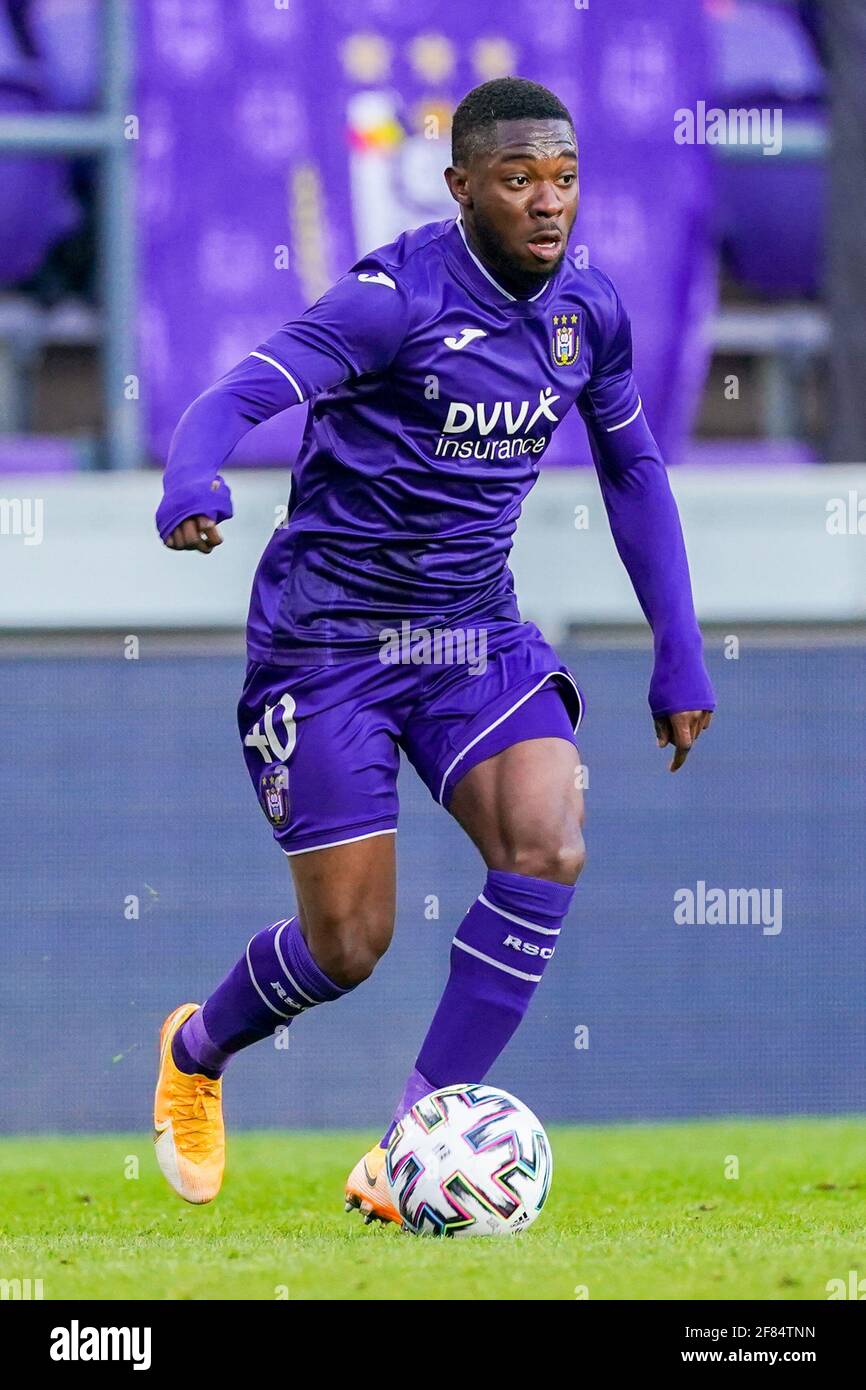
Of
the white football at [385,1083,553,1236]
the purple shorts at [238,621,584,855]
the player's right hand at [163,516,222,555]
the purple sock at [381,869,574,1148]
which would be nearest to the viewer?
the player's right hand at [163,516,222,555]

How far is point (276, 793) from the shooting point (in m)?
5.04

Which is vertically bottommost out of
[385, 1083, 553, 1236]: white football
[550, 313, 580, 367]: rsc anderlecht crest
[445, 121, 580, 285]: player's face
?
[385, 1083, 553, 1236]: white football

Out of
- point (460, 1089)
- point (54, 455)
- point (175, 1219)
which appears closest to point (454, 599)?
point (460, 1089)

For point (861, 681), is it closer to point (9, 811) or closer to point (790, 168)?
point (9, 811)

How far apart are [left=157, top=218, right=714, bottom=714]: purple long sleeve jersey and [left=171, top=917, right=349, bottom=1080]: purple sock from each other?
62cm

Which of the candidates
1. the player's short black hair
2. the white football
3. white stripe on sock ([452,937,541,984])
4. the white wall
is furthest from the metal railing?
the white football

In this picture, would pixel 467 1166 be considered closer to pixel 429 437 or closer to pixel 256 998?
pixel 256 998

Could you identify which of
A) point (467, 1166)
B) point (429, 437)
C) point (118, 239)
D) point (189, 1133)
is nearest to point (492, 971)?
point (467, 1166)

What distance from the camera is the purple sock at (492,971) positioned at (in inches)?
190

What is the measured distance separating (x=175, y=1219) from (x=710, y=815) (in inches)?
128

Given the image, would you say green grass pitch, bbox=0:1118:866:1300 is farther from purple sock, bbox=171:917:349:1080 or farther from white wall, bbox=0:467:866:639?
white wall, bbox=0:467:866:639

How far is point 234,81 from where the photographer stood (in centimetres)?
955

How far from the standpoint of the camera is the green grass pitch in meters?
4.12

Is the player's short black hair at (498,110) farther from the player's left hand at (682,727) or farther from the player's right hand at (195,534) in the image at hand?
the player's left hand at (682,727)
